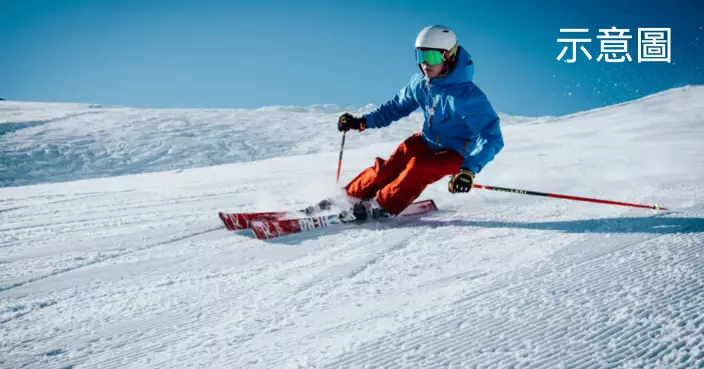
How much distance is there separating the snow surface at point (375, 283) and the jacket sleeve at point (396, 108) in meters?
0.94

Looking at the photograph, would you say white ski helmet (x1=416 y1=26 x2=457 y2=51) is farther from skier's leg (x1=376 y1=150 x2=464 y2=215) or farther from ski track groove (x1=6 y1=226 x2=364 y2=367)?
ski track groove (x1=6 y1=226 x2=364 y2=367)

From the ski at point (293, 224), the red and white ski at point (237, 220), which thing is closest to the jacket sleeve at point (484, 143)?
the ski at point (293, 224)

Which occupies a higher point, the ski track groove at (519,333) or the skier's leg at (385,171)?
the skier's leg at (385,171)

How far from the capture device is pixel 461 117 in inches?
139

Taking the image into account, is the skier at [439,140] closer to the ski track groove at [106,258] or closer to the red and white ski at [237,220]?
the red and white ski at [237,220]

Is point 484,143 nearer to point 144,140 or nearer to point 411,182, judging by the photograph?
point 411,182

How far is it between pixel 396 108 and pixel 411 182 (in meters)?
1.34

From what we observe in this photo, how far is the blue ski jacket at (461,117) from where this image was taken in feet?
11.1

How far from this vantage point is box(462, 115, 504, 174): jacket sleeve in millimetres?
3258

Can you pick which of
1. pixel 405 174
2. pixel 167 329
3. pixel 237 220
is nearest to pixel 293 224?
pixel 237 220

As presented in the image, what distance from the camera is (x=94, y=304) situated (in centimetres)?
198

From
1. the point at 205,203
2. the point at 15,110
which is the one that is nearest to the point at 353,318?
the point at 205,203

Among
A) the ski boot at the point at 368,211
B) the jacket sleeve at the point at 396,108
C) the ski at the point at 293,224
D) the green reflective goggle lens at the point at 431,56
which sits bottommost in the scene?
the ski at the point at 293,224

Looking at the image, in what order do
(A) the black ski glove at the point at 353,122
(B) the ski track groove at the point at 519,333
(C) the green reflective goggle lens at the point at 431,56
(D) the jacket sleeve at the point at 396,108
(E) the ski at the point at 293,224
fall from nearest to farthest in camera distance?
→ 1. (B) the ski track groove at the point at 519,333
2. (E) the ski at the point at 293,224
3. (C) the green reflective goggle lens at the point at 431,56
4. (D) the jacket sleeve at the point at 396,108
5. (A) the black ski glove at the point at 353,122
